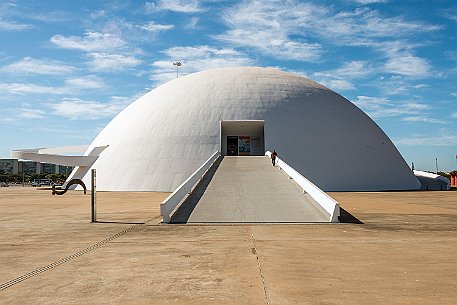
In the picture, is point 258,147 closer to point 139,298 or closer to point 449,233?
point 449,233

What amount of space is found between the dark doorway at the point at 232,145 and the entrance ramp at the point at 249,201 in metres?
10.7

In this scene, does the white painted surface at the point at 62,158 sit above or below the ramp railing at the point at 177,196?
above

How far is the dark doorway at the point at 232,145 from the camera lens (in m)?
34.2

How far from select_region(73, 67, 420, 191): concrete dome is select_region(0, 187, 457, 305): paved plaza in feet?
54.5

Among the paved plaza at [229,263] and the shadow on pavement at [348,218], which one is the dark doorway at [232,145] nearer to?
the shadow on pavement at [348,218]

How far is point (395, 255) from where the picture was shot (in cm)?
849

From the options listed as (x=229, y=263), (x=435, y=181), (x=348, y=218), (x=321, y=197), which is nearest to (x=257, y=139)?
(x=435, y=181)

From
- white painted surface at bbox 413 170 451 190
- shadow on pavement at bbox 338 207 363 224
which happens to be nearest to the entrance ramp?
shadow on pavement at bbox 338 207 363 224

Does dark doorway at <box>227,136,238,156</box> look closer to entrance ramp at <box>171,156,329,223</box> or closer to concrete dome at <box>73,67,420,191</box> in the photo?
concrete dome at <box>73,67,420,191</box>

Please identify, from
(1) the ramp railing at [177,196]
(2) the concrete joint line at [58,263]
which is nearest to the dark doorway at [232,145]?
(1) the ramp railing at [177,196]

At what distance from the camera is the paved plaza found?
583cm

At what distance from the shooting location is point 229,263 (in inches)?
308

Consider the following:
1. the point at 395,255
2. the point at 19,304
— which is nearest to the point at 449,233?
the point at 395,255

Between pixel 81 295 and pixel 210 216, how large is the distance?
871cm
